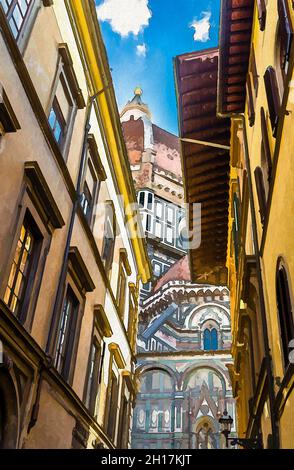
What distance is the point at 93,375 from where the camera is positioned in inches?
469

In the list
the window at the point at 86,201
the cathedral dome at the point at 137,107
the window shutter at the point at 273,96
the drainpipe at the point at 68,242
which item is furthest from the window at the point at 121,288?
the cathedral dome at the point at 137,107

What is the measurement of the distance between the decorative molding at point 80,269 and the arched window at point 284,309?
4142 millimetres

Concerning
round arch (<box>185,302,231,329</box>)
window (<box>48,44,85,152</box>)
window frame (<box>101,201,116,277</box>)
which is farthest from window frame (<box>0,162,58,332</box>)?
round arch (<box>185,302,231,329</box>)

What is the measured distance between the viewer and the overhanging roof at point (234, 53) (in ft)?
35.5

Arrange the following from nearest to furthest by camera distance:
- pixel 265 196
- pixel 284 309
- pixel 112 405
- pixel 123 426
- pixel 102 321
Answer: pixel 284 309, pixel 265 196, pixel 102 321, pixel 112 405, pixel 123 426

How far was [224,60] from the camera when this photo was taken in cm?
1167

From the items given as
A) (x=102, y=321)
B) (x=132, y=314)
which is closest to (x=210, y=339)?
(x=132, y=314)

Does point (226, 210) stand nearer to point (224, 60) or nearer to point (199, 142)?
point (199, 142)

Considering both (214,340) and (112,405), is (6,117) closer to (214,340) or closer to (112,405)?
(112,405)

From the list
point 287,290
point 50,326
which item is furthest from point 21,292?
point 287,290

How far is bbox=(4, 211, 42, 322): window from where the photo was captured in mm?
7523

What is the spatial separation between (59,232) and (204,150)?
6.92 metres

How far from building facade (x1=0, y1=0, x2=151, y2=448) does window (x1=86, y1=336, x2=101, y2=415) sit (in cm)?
3
